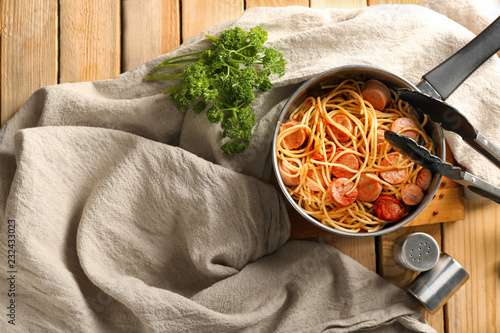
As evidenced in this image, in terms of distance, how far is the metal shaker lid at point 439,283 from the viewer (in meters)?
1.31

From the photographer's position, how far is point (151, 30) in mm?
1497

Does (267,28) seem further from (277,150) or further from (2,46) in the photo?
(2,46)

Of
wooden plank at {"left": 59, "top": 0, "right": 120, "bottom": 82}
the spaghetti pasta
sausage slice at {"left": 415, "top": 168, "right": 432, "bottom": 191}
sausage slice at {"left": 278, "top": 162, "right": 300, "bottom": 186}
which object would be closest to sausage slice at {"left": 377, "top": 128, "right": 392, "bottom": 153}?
the spaghetti pasta

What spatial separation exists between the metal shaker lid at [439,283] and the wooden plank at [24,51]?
1.36 metres

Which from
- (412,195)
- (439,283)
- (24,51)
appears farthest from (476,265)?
(24,51)

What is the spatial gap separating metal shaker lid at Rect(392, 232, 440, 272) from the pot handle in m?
0.42

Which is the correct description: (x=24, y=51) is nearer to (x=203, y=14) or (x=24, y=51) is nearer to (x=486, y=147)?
(x=203, y=14)

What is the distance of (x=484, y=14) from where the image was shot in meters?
1.40

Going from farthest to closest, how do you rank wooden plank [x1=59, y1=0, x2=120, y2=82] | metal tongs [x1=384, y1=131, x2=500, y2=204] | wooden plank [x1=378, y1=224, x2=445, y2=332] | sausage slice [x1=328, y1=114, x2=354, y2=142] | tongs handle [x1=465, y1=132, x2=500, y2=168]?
wooden plank [x1=59, y1=0, x2=120, y2=82] < wooden plank [x1=378, y1=224, x2=445, y2=332] < sausage slice [x1=328, y1=114, x2=354, y2=142] < tongs handle [x1=465, y1=132, x2=500, y2=168] < metal tongs [x1=384, y1=131, x2=500, y2=204]

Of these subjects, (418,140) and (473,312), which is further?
(473,312)

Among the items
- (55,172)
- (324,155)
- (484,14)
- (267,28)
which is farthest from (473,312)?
(55,172)

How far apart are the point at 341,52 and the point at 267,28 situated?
0.25 meters

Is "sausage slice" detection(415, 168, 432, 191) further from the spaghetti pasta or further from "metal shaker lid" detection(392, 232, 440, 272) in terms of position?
"metal shaker lid" detection(392, 232, 440, 272)

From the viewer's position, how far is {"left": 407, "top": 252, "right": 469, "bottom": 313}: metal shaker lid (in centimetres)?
131
